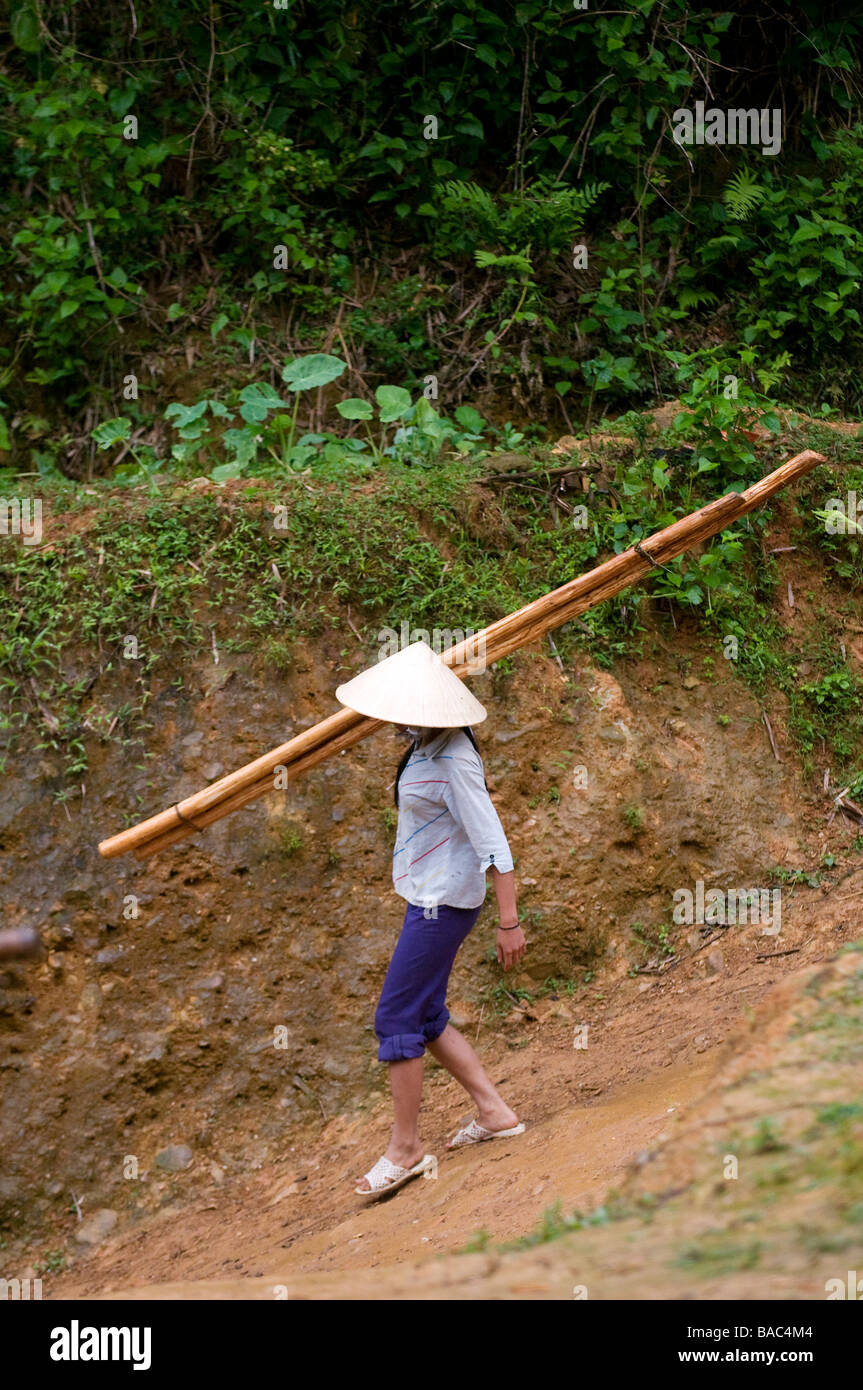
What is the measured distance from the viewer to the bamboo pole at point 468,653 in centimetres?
415

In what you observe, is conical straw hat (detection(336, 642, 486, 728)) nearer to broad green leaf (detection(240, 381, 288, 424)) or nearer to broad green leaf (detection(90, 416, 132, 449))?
broad green leaf (detection(240, 381, 288, 424))

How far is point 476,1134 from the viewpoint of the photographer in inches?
176

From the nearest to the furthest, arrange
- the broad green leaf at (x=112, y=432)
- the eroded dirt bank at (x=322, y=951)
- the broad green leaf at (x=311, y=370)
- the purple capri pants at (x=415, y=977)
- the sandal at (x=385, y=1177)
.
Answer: the purple capri pants at (x=415, y=977) < the sandal at (x=385, y=1177) < the eroded dirt bank at (x=322, y=951) < the broad green leaf at (x=311, y=370) < the broad green leaf at (x=112, y=432)

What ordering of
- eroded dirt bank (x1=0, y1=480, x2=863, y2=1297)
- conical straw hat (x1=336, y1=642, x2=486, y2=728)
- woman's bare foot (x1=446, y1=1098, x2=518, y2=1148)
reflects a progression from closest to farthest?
1. conical straw hat (x1=336, y1=642, x2=486, y2=728)
2. woman's bare foot (x1=446, y1=1098, x2=518, y2=1148)
3. eroded dirt bank (x1=0, y1=480, x2=863, y2=1297)

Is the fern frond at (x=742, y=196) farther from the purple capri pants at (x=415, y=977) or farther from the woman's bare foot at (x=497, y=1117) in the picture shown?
the woman's bare foot at (x=497, y=1117)

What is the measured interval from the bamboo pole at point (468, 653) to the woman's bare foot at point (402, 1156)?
1.39m

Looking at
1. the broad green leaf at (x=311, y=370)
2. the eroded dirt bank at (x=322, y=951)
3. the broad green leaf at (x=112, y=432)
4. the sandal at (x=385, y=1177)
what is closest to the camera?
the sandal at (x=385, y=1177)

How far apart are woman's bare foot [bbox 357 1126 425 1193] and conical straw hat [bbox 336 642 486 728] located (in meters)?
1.62

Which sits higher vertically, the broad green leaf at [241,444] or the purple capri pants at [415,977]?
the broad green leaf at [241,444]

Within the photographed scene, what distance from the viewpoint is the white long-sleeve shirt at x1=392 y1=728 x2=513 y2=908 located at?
13.0 feet

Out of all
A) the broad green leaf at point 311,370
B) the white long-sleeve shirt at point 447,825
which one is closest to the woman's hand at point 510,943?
the white long-sleeve shirt at point 447,825

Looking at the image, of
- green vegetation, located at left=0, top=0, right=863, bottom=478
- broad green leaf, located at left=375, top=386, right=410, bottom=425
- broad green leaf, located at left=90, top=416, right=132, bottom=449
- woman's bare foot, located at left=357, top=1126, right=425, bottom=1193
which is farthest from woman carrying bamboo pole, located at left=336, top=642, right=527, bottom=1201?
green vegetation, located at left=0, top=0, right=863, bottom=478

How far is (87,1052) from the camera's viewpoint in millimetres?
A: 5059

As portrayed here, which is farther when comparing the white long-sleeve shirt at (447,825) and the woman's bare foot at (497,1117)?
the woman's bare foot at (497,1117)
